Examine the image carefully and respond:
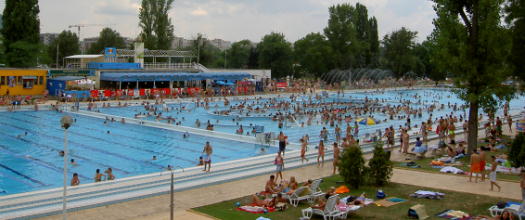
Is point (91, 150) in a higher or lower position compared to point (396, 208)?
lower

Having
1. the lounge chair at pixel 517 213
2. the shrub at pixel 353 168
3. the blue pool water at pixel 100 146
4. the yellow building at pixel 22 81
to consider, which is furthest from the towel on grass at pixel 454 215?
the yellow building at pixel 22 81

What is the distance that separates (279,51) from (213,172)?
196 feet

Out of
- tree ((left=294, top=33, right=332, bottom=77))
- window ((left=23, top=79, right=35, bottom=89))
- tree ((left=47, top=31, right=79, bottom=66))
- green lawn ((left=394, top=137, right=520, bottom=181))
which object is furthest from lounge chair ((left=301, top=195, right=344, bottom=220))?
tree ((left=294, top=33, right=332, bottom=77))

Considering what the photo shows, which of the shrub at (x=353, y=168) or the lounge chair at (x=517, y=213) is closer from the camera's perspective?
the lounge chair at (x=517, y=213)

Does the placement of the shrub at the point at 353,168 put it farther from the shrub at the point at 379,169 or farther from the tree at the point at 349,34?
the tree at the point at 349,34

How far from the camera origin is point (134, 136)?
2559 cm

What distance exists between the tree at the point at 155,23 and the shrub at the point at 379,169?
159ft

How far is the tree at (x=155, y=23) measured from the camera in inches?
2266

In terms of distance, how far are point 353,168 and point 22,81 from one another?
35.6 m

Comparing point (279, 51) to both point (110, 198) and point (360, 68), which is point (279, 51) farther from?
point (110, 198)

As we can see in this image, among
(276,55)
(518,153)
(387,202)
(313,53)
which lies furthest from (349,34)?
(387,202)

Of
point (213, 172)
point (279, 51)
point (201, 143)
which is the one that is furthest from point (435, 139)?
point (279, 51)

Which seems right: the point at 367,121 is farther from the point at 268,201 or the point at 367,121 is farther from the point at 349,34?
the point at 349,34

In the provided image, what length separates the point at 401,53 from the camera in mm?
77625
